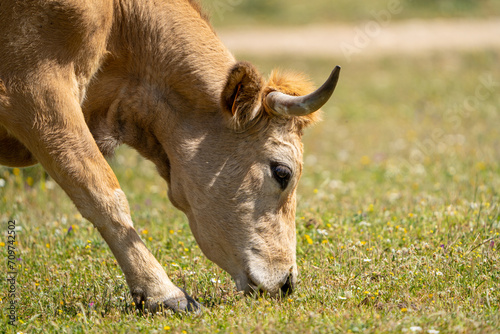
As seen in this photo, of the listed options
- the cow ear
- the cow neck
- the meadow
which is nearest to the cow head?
the cow ear

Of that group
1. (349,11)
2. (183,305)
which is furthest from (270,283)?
(349,11)

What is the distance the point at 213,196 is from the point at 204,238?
33 centimetres

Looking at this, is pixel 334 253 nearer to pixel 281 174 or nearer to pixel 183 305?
pixel 281 174

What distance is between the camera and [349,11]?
24.6 meters

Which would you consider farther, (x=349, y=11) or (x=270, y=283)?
(x=349, y=11)

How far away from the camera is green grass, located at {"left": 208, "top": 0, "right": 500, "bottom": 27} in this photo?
24094 mm

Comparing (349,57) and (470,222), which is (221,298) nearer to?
(470,222)

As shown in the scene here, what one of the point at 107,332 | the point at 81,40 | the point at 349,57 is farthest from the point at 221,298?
the point at 349,57

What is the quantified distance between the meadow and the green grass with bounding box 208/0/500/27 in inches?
581

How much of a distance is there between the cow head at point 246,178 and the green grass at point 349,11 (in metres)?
19.5

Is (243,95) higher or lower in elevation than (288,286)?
higher

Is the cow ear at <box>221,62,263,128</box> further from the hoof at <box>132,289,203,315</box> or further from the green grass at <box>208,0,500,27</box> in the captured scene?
the green grass at <box>208,0,500,27</box>

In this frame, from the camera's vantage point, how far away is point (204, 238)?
479 centimetres

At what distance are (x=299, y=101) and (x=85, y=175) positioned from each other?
1542 millimetres
